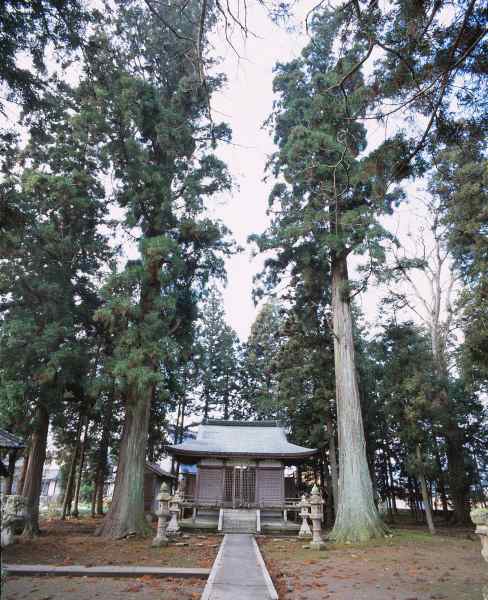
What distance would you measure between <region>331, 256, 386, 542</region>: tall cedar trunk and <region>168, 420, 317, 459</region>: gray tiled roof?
17.1 ft

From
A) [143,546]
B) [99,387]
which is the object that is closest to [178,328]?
[99,387]

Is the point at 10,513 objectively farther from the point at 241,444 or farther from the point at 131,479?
the point at 241,444

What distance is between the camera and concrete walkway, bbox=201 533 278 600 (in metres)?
4.70

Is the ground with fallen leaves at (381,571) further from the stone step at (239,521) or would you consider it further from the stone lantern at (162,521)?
the stone step at (239,521)

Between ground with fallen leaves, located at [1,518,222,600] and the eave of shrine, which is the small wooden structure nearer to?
the eave of shrine

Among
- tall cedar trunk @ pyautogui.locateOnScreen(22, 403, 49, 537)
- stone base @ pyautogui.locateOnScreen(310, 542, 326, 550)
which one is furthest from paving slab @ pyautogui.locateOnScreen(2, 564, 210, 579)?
tall cedar trunk @ pyautogui.locateOnScreen(22, 403, 49, 537)

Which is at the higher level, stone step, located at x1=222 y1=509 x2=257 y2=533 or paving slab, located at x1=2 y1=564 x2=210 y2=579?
paving slab, located at x1=2 y1=564 x2=210 y2=579

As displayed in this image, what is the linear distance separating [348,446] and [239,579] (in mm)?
6594

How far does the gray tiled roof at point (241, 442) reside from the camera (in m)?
16.7

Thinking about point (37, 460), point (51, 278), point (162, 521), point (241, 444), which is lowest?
point (162, 521)

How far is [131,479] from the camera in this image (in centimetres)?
1145

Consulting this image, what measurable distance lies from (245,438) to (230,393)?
40.5 ft

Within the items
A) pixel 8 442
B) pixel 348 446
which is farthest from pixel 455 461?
pixel 8 442

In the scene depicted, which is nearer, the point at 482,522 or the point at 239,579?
the point at 482,522
